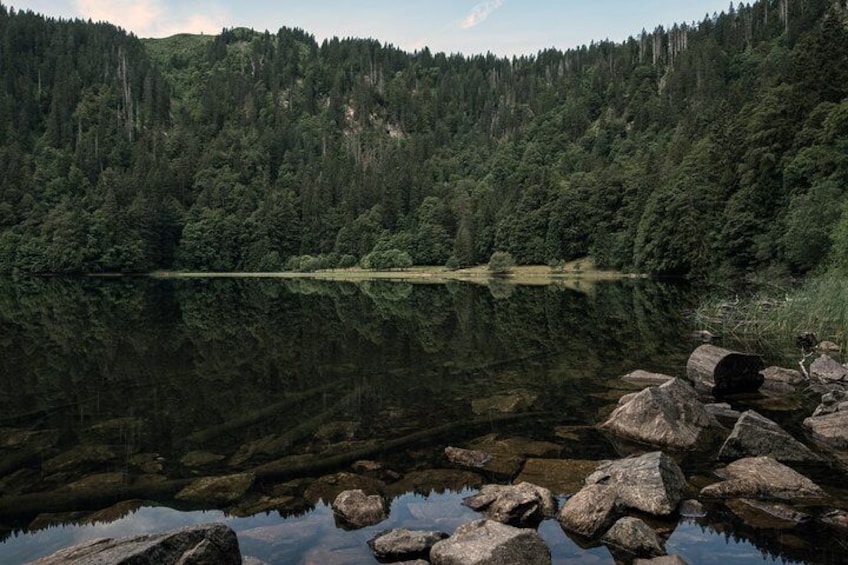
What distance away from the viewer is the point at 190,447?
1527 cm

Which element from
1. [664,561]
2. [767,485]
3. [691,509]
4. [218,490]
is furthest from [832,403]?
[218,490]

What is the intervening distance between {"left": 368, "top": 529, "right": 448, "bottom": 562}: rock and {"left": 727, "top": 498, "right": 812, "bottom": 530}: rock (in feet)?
18.8

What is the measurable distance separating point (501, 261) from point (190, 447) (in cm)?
10979

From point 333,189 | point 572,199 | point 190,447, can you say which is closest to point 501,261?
point 572,199

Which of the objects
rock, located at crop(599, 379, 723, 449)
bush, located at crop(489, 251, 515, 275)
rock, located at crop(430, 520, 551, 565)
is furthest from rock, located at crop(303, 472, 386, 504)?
bush, located at crop(489, 251, 515, 275)

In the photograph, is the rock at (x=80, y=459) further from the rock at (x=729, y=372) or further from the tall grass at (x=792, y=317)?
the tall grass at (x=792, y=317)

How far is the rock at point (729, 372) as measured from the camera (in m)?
19.9

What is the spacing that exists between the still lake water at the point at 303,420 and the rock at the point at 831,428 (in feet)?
1.81

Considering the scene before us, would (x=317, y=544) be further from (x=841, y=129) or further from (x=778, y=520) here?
(x=841, y=129)

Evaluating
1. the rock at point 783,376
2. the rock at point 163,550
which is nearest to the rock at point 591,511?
the rock at point 163,550

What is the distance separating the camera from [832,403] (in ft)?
57.4

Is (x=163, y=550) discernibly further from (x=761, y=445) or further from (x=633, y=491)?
(x=761, y=445)

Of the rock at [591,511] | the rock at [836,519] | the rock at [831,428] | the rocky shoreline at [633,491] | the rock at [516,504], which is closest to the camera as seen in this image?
the rocky shoreline at [633,491]

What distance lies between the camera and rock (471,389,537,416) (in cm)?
1853
